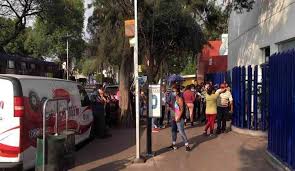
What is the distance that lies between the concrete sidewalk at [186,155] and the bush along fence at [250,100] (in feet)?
1.84

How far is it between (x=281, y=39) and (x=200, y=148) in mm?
5667

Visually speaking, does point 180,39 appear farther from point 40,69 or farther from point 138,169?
point 138,169

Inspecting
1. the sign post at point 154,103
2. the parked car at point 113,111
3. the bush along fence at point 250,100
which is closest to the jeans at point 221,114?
the bush along fence at point 250,100

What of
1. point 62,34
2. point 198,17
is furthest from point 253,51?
point 62,34

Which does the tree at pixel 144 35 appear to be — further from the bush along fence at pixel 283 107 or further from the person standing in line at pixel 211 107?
the bush along fence at pixel 283 107

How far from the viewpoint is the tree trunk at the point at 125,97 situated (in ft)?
70.6

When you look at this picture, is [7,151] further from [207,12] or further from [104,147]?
[207,12]

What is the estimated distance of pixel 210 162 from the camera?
12312mm

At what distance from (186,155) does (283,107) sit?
3.74m

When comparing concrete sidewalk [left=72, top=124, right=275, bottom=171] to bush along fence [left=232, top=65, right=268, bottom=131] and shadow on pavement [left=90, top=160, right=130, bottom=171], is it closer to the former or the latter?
shadow on pavement [left=90, top=160, right=130, bottom=171]

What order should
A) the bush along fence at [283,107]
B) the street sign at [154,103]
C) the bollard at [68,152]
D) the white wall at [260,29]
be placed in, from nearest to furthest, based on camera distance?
the bollard at [68,152] < the bush along fence at [283,107] < the street sign at [154,103] < the white wall at [260,29]

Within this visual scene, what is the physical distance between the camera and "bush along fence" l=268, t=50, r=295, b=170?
9.78m

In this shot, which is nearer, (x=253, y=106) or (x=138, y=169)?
(x=138, y=169)

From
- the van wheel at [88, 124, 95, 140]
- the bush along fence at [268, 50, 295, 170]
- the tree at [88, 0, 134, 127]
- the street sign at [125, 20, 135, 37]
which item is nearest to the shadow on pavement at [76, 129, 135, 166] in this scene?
the van wheel at [88, 124, 95, 140]
